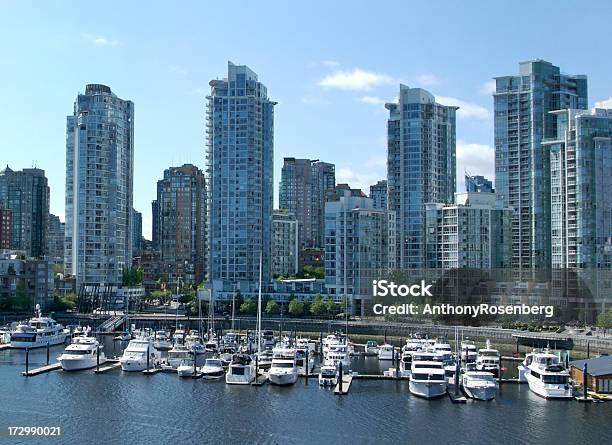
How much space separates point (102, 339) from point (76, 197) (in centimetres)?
5978

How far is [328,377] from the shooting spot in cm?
7969

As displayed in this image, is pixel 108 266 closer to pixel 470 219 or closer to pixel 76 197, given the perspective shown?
pixel 76 197

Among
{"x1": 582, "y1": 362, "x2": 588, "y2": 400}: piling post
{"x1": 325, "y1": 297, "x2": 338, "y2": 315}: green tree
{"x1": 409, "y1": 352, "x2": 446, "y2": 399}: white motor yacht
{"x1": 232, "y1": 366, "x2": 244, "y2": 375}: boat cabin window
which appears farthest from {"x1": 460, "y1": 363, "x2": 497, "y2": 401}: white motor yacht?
{"x1": 325, "y1": 297, "x2": 338, "y2": 315}: green tree

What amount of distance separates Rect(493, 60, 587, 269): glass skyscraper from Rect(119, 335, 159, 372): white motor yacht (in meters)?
99.0

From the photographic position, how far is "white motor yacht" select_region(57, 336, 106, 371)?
8988 centimetres

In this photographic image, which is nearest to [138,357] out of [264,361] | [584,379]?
[264,361]

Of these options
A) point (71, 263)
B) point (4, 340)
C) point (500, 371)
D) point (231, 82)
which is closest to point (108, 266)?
point (71, 263)

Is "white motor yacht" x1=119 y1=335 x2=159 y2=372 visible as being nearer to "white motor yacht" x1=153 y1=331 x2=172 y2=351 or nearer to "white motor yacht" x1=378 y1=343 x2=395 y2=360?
"white motor yacht" x1=153 y1=331 x2=172 y2=351

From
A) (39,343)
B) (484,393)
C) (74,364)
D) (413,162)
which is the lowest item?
→ (39,343)

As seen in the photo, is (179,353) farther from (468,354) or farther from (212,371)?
(468,354)

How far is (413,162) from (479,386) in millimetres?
111414

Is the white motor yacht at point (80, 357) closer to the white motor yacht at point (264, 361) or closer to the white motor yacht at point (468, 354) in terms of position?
the white motor yacht at point (264, 361)

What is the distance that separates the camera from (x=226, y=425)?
63000mm

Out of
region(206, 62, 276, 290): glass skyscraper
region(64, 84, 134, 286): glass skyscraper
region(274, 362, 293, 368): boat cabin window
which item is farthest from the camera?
region(64, 84, 134, 286): glass skyscraper
